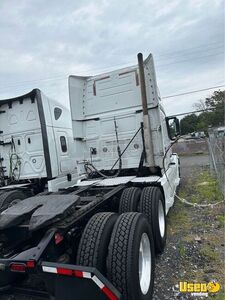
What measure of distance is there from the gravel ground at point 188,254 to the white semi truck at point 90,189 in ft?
1.13

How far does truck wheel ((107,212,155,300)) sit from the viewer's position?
8.65ft

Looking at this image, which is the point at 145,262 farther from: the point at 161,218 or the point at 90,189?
the point at 90,189

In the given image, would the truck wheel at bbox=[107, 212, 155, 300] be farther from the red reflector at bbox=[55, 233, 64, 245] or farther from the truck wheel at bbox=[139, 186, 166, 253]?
the truck wheel at bbox=[139, 186, 166, 253]

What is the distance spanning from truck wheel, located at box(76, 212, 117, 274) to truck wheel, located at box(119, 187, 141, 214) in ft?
4.79

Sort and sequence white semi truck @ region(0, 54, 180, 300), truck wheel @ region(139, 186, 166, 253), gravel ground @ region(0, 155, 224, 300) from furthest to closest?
truck wheel @ region(139, 186, 166, 253), gravel ground @ region(0, 155, 224, 300), white semi truck @ region(0, 54, 180, 300)

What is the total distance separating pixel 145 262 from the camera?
130 inches

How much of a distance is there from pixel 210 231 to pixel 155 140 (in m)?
2.14

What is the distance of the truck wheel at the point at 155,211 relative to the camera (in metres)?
4.44

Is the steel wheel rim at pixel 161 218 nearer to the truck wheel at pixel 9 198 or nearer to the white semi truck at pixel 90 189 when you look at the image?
the white semi truck at pixel 90 189

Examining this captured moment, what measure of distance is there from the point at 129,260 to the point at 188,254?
211cm

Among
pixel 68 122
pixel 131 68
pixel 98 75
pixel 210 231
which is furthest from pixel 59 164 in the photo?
pixel 210 231

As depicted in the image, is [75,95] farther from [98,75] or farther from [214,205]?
[214,205]

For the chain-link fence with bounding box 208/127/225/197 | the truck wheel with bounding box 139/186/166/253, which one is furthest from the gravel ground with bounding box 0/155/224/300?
the chain-link fence with bounding box 208/127/225/197

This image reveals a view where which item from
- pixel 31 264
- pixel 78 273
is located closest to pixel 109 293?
pixel 78 273
